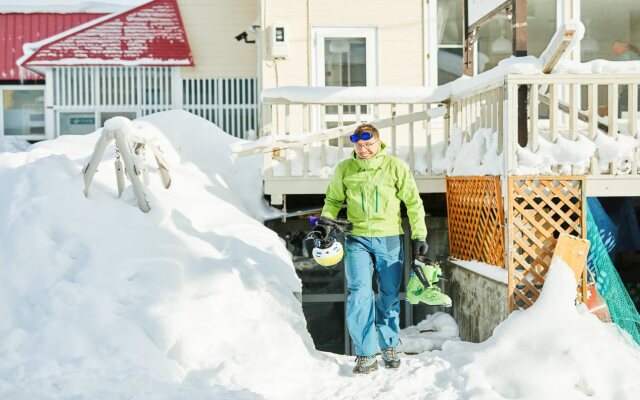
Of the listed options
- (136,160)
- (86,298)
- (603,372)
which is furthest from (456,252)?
(86,298)

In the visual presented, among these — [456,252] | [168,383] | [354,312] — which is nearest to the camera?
[168,383]

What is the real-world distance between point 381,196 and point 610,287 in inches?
97.5

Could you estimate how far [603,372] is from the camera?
17.9 ft

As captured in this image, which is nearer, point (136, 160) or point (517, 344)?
point (517, 344)

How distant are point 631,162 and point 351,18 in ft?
19.3

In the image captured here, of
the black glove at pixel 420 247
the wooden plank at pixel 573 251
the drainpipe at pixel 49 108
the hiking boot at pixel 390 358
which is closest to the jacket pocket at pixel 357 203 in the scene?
the black glove at pixel 420 247

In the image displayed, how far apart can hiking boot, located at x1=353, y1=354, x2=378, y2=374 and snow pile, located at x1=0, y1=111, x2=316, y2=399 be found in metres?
0.40

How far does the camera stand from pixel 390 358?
19.5ft

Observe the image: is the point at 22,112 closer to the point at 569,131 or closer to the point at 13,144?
the point at 13,144

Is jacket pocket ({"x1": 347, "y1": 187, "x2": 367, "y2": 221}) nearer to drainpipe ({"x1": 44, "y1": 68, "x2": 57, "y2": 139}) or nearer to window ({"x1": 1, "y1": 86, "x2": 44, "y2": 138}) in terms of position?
drainpipe ({"x1": 44, "y1": 68, "x2": 57, "y2": 139})

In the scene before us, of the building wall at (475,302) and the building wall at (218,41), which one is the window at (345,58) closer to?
the building wall at (475,302)

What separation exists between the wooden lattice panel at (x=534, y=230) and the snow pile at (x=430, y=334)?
50.9 inches

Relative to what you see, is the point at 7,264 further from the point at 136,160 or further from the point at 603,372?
the point at 603,372

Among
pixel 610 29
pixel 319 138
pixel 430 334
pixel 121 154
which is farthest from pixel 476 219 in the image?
pixel 610 29
